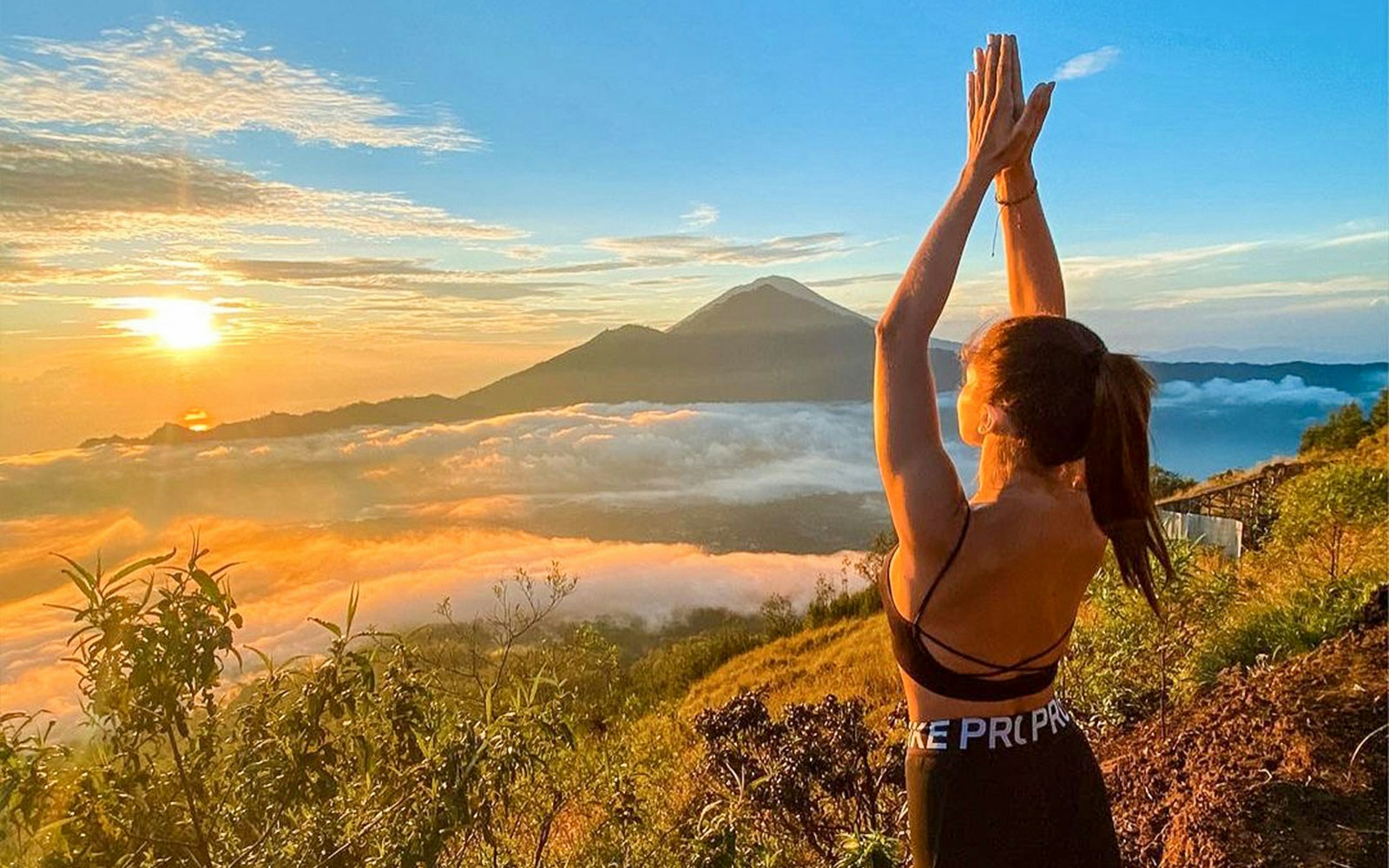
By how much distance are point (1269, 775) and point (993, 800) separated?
108 inches

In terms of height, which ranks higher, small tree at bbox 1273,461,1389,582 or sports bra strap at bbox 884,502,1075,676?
sports bra strap at bbox 884,502,1075,676

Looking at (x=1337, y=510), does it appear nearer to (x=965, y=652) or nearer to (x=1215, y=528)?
(x=1215, y=528)

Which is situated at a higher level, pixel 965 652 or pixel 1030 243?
pixel 1030 243

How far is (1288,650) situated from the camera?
5691 millimetres

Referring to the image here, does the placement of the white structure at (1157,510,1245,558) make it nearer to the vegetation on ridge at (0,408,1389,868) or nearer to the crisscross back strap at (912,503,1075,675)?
the vegetation on ridge at (0,408,1389,868)

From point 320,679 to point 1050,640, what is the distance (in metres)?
1.44

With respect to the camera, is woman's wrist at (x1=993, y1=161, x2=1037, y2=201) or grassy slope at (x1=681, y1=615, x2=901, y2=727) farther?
grassy slope at (x1=681, y1=615, x2=901, y2=727)

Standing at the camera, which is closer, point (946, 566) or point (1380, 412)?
point (946, 566)

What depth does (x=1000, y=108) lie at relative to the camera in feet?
6.43

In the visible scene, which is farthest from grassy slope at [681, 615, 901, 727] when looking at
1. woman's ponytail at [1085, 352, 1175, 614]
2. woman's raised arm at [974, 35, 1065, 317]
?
woman's ponytail at [1085, 352, 1175, 614]

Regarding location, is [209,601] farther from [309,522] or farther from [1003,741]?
[309,522]

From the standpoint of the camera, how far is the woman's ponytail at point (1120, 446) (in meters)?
1.81

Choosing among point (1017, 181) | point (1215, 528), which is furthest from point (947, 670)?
point (1215, 528)

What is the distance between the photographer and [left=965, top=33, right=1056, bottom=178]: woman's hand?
6.29ft
